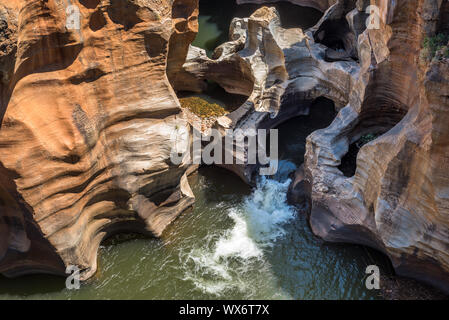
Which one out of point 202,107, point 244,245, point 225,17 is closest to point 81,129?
point 244,245

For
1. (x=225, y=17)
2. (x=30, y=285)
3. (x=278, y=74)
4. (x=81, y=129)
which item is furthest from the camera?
(x=225, y=17)

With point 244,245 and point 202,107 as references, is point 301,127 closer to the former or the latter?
point 202,107

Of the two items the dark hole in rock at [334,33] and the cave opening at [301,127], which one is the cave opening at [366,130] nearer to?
the cave opening at [301,127]

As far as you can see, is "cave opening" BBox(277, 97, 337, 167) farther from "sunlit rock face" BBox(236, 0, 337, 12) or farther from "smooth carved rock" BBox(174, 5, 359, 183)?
"sunlit rock face" BBox(236, 0, 337, 12)

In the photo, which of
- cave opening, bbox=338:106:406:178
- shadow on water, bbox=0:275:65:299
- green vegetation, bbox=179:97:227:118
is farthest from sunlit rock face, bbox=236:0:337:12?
shadow on water, bbox=0:275:65:299

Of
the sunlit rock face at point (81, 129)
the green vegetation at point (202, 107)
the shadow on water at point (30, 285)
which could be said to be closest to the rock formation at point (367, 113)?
the green vegetation at point (202, 107)

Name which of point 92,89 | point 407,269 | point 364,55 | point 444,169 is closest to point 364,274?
point 407,269
